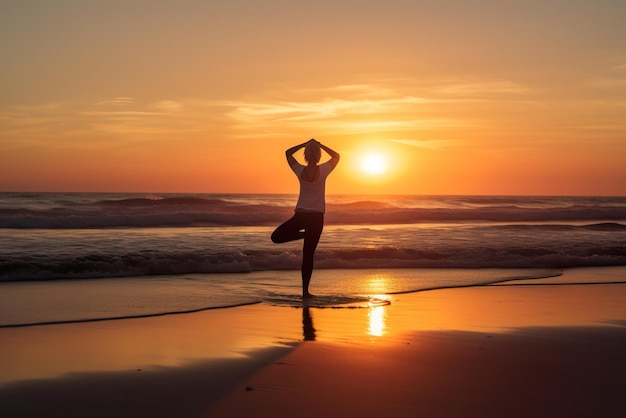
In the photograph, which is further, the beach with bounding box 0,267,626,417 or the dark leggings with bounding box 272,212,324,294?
the dark leggings with bounding box 272,212,324,294

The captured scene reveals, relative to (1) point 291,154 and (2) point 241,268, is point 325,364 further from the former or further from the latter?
(2) point 241,268

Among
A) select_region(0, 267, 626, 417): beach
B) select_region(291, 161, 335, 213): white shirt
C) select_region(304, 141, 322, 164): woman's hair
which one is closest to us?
select_region(0, 267, 626, 417): beach

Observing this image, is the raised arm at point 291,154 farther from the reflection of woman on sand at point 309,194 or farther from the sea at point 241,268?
the sea at point 241,268

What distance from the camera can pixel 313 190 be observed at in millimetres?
9242

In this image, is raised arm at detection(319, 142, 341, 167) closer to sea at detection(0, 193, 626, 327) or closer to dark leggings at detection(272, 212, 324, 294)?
dark leggings at detection(272, 212, 324, 294)

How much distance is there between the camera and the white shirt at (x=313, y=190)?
9.16 meters

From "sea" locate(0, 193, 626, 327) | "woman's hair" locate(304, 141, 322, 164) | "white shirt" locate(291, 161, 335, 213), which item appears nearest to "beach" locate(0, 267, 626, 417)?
"sea" locate(0, 193, 626, 327)

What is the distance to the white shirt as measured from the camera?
9.16 metres

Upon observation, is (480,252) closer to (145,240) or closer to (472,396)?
(145,240)

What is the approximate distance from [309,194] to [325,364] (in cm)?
383

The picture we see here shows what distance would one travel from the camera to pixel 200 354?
608 cm

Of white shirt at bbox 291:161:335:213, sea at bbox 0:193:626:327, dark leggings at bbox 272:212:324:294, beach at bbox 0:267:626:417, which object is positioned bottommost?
beach at bbox 0:267:626:417

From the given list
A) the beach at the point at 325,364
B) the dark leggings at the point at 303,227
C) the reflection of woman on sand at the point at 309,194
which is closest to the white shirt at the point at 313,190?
the reflection of woman on sand at the point at 309,194

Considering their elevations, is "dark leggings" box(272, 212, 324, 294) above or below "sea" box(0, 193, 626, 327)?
above
